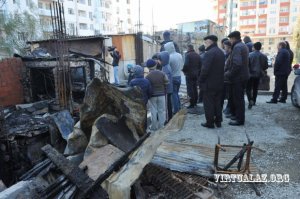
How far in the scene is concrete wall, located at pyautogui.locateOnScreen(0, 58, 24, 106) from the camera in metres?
7.91

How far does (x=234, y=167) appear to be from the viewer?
3.87 metres

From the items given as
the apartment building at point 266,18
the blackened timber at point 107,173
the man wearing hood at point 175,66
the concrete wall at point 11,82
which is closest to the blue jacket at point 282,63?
the man wearing hood at point 175,66

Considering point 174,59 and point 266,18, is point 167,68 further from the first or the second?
point 266,18

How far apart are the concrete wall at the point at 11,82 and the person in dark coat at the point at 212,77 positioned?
6.01 m

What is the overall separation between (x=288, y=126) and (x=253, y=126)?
782mm

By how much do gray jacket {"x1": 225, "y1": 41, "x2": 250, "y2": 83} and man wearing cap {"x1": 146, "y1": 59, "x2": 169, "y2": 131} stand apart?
4.66 ft

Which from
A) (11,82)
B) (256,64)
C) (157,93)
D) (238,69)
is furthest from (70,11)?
(238,69)

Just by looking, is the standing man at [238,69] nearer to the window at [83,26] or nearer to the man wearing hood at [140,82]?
the man wearing hood at [140,82]

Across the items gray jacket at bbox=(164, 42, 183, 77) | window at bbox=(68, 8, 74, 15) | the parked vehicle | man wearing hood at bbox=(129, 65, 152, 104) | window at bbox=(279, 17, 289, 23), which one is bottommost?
the parked vehicle

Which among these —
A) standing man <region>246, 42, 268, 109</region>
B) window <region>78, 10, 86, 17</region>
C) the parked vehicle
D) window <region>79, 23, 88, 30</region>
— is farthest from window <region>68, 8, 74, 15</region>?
the parked vehicle

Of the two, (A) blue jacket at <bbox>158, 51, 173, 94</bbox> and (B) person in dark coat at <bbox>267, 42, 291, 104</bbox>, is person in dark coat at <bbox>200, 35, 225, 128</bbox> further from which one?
A: (B) person in dark coat at <bbox>267, 42, 291, 104</bbox>

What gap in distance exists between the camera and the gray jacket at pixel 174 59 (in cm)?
681

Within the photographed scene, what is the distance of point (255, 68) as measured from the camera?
7.06m

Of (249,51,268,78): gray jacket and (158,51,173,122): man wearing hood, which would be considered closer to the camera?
(158,51,173,122): man wearing hood
